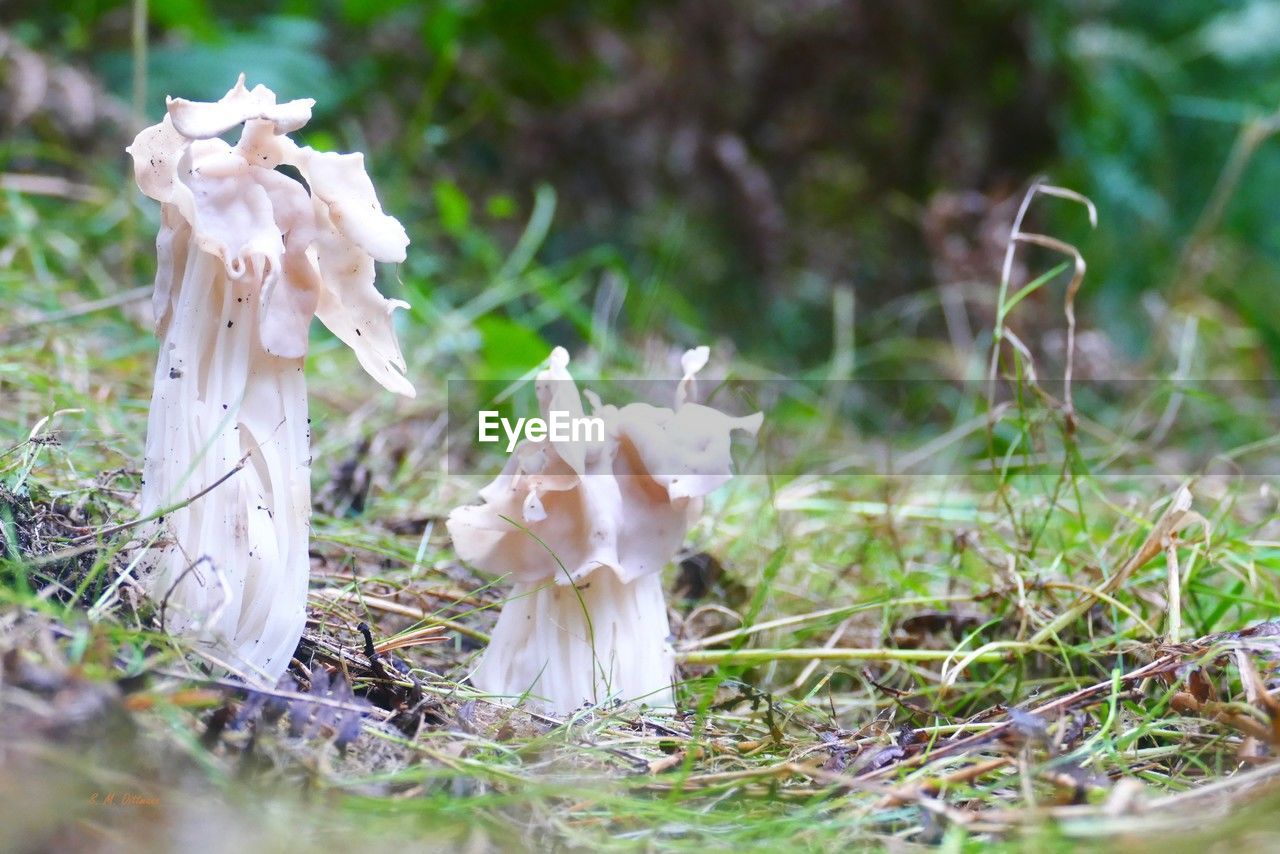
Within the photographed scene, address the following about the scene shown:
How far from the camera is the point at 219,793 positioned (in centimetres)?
99

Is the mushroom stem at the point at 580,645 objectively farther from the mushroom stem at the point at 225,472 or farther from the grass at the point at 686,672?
the mushroom stem at the point at 225,472

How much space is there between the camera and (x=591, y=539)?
4.94 ft

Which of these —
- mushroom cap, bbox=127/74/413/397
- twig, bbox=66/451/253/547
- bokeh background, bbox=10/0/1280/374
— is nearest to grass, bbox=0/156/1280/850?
twig, bbox=66/451/253/547

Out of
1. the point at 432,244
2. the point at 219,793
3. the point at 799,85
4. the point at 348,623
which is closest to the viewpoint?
the point at 219,793

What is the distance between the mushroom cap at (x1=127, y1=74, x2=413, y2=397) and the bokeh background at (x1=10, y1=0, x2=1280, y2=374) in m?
2.55

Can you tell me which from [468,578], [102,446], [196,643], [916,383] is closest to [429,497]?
[468,578]

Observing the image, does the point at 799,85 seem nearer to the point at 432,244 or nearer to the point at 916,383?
the point at 916,383

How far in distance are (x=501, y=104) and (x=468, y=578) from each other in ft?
10.1

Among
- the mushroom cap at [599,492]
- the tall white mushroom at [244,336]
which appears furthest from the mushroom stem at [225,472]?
the mushroom cap at [599,492]

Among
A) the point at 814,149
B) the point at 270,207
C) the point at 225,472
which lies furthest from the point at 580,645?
the point at 814,149

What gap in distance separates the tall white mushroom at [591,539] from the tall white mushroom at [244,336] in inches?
9.7

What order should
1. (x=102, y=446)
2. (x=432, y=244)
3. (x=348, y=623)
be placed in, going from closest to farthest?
(x=348, y=623)
(x=102, y=446)
(x=432, y=244)

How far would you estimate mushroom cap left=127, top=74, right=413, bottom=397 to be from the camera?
1278 millimetres

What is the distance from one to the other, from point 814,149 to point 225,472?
3995 mm
